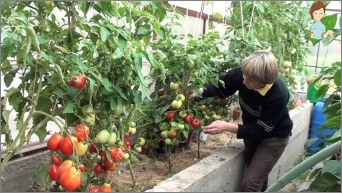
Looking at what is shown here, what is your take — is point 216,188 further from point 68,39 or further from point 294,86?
point 294,86

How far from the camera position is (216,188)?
7.16ft

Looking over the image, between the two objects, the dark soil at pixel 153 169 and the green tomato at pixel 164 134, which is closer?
the dark soil at pixel 153 169

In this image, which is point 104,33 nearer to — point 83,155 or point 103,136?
→ point 103,136

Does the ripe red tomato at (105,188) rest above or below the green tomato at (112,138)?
below

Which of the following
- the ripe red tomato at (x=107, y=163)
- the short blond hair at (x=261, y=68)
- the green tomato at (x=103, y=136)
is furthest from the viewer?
the short blond hair at (x=261, y=68)

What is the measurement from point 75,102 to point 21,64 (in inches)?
10.8

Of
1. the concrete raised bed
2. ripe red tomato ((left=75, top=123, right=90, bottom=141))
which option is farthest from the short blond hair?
ripe red tomato ((left=75, top=123, right=90, bottom=141))

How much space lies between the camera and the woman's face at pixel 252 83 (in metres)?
2.19

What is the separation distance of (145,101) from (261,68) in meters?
0.79

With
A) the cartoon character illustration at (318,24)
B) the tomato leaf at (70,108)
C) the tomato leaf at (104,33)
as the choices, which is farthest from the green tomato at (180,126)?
the cartoon character illustration at (318,24)

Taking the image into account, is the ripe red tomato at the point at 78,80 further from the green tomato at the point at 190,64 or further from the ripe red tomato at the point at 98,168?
the green tomato at the point at 190,64

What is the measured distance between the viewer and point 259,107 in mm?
2320

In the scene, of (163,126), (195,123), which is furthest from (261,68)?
(163,126)

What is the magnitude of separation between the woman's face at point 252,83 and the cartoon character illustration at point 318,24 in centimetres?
90
